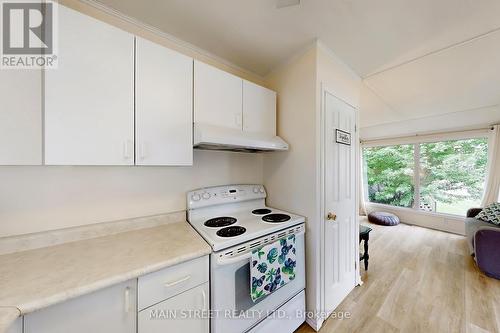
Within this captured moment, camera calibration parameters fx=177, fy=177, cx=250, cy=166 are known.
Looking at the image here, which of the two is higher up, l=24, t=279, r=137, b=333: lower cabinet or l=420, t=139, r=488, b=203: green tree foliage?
l=420, t=139, r=488, b=203: green tree foliage

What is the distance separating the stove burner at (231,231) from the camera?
119 cm

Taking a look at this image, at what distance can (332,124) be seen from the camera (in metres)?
1.65

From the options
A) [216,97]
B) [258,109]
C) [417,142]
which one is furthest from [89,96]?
[417,142]

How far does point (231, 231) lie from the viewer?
1.25 metres

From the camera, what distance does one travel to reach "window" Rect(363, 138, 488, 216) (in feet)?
11.6

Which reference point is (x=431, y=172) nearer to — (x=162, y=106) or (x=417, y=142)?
(x=417, y=142)

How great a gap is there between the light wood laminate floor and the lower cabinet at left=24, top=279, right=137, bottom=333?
139 cm

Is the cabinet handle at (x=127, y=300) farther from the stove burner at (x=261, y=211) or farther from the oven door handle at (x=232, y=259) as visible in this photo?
the stove burner at (x=261, y=211)

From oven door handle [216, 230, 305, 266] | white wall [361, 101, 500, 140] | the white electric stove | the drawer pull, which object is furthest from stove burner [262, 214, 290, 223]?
white wall [361, 101, 500, 140]

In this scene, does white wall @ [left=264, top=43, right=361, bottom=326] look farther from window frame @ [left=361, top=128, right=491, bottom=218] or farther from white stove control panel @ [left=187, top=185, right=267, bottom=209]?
window frame @ [left=361, top=128, right=491, bottom=218]

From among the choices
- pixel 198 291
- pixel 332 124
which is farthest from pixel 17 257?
pixel 332 124

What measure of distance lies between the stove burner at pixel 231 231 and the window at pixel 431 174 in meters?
4.92

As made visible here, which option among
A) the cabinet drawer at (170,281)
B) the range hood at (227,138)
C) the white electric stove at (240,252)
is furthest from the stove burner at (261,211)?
the cabinet drawer at (170,281)

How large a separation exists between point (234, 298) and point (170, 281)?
434 millimetres
